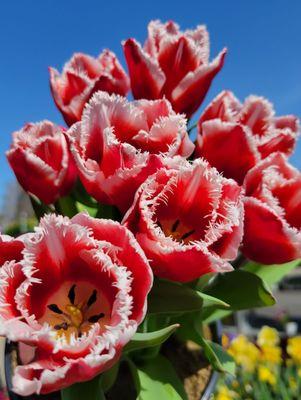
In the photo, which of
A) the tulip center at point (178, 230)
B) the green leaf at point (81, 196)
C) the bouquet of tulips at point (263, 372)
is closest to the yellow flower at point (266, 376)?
the bouquet of tulips at point (263, 372)

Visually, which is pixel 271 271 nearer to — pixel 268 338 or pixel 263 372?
pixel 263 372

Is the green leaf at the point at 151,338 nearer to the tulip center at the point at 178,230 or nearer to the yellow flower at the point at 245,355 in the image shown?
the tulip center at the point at 178,230

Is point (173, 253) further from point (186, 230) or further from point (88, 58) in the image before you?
point (88, 58)

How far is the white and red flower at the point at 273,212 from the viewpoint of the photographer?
0.43 meters

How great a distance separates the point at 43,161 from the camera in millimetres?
493

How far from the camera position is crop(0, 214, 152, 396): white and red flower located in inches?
12.0

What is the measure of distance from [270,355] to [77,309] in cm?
142

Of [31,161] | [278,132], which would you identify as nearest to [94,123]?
[31,161]

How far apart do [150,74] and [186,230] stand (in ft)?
0.65

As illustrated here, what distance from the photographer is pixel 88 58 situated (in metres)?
0.61

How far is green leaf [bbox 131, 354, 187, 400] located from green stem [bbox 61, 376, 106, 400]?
70mm

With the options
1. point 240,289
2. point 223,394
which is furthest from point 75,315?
point 223,394

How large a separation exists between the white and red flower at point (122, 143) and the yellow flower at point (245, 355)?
4.48 feet

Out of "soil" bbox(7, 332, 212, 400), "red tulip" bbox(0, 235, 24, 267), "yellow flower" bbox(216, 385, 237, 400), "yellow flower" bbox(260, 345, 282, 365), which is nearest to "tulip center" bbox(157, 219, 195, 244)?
"red tulip" bbox(0, 235, 24, 267)
